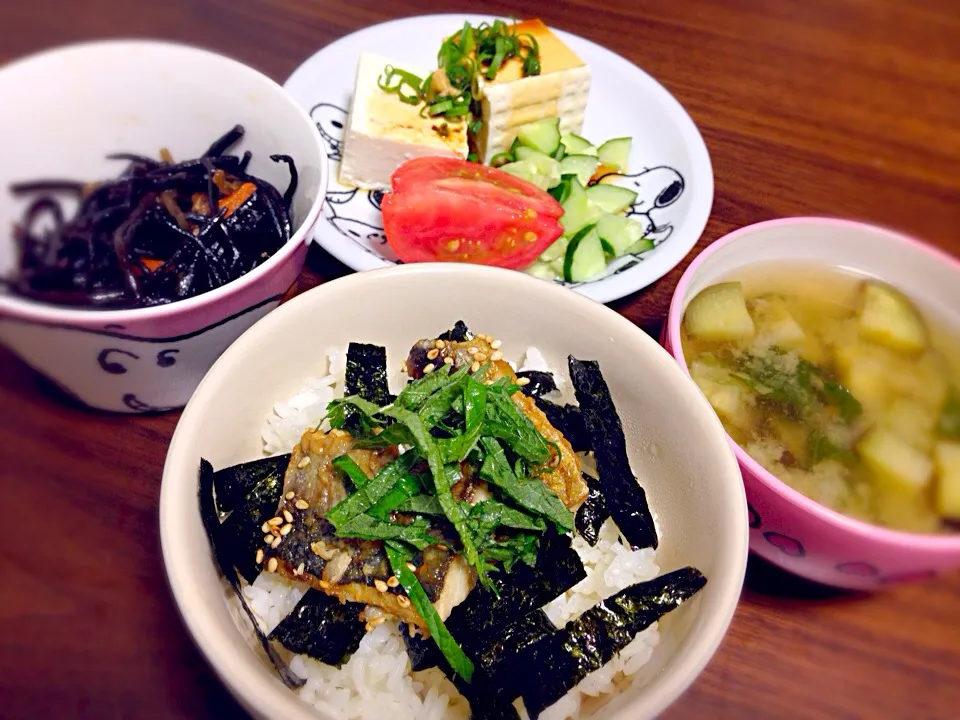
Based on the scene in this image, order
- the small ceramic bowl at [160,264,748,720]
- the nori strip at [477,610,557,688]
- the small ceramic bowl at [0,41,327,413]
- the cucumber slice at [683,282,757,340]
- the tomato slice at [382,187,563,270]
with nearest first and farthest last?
the small ceramic bowl at [160,264,748,720], the nori strip at [477,610,557,688], the small ceramic bowl at [0,41,327,413], the cucumber slice at [683,282,757,340], the tomato slice at [382,187,563,270]

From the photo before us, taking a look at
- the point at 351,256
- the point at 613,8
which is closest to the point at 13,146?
the point at 351,256

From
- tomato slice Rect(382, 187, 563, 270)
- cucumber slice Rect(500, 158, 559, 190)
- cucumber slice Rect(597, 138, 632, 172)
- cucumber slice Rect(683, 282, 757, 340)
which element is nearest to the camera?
cucumber slice Rect(683, 282, 757, 340)

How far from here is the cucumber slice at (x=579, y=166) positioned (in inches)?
83.4

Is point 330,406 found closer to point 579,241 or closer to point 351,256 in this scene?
point 351,256

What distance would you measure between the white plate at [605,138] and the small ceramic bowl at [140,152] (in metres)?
0.34

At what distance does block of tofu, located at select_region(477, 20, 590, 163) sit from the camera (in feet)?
6.86

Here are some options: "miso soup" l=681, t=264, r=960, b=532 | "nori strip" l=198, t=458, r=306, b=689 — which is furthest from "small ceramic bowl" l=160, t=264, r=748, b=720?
"miso soup" l=681, t=264, r=960, b=532

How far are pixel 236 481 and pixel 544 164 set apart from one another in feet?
4.64

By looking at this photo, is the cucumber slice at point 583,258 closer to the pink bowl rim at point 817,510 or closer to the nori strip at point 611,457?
the pink bowl rim at point 817,510

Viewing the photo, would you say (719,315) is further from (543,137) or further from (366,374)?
(543,137)

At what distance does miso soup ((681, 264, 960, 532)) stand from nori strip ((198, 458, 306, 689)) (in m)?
0.99

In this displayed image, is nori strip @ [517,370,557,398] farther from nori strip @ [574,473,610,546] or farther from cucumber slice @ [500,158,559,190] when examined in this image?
cucumber slice @ [500,158,559,190]

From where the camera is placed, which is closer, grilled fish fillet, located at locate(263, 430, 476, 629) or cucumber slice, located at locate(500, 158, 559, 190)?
grilled fish fillet, located at locate(263, 430, 476, 629)

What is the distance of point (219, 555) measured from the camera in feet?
3.45
